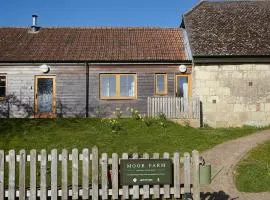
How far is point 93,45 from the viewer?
2578 cm

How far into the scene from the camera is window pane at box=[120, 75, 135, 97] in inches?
947

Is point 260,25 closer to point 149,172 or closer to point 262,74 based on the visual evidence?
point 262,74

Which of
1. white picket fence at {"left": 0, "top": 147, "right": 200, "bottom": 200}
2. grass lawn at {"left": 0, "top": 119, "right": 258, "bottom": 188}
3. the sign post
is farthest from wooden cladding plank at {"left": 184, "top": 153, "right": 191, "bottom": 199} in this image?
grass lawn at {"left": 0, "top": 119, "right": 258, "bottom": 188}

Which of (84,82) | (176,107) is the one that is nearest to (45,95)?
(84,82)

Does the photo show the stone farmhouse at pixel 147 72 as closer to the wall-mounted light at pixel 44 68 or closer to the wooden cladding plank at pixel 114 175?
the wall-mounted light at pixel 44 68

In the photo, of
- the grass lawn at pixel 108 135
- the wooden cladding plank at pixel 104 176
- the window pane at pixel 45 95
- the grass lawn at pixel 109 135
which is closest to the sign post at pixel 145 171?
the wooden cladding plank at pixel 104 176

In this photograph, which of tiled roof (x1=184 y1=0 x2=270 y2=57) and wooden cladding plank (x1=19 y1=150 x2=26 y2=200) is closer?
wooden cladding plank (x1=19 y1=150 x2=26 y2=200)

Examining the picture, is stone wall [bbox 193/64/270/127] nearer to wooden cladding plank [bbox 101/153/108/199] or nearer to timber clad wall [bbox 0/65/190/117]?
timber clad wall [bbox 0/65/190/117]

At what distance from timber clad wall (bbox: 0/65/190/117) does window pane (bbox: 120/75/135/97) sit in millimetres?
292

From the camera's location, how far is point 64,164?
370 inches

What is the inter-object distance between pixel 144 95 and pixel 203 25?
512cm

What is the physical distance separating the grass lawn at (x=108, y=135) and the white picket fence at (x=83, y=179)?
607 centimetres

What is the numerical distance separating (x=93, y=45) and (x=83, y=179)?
16.9 meters

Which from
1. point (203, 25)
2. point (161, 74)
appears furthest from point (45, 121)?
point (203, 25)
